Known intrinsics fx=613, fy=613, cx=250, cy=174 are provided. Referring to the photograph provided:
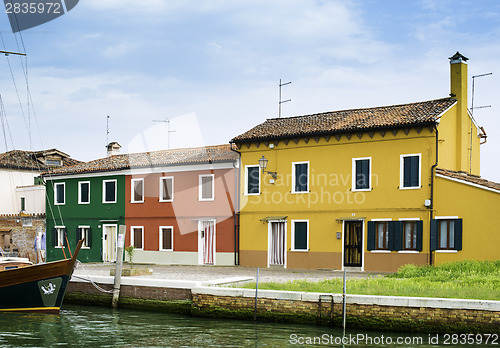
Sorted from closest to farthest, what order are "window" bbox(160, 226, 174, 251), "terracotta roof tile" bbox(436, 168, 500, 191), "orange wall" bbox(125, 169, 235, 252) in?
"terracotta roof tile" bbox(436, 168, 500, 191) → "orange wall" bbox(125, 169, 235, 252) → "window" bbox(160, 226, 174, 251)

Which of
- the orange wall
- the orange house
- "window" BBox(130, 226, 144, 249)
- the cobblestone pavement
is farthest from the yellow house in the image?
"window" BBox(130, 226, 144, 249)

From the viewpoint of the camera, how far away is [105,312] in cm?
1828

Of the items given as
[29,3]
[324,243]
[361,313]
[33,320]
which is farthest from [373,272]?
[29,3]

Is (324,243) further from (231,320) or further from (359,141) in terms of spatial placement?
(231,320)

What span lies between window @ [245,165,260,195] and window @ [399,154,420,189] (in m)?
6.55

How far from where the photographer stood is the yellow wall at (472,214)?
21016 mm

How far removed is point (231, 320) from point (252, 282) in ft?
8.00

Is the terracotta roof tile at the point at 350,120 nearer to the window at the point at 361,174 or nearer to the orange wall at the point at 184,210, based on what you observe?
the window at the point at 361,174

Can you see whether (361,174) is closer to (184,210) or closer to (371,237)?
(371,237)

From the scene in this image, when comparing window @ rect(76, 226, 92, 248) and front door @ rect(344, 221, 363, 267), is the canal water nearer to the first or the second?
front door @ rect(344, 221, 363, 267)

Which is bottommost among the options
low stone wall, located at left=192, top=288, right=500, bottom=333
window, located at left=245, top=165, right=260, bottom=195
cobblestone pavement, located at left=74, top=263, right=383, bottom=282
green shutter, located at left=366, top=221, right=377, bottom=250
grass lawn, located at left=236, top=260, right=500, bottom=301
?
cobblestone pavement, located at left=74, top=263, right=383, bottom=282

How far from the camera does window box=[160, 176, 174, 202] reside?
1171 inches

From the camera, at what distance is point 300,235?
25.5m

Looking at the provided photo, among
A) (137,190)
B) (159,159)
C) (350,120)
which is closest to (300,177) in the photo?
(350,120)
